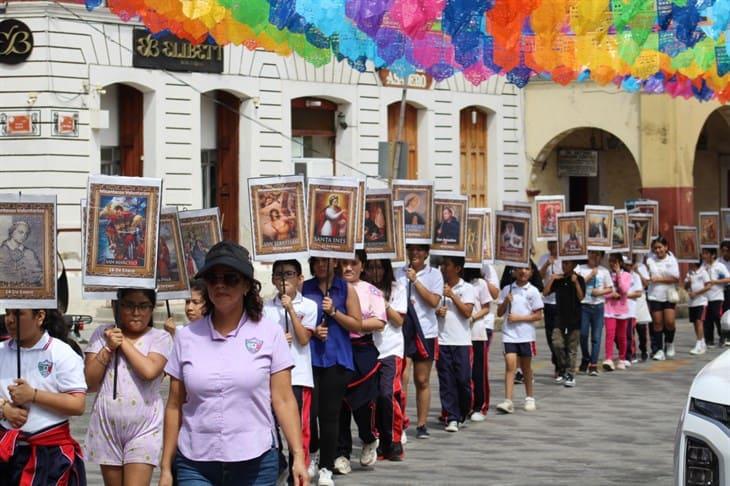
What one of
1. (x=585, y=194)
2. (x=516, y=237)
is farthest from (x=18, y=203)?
(x=585, y=194)

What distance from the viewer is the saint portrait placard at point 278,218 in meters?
11.5

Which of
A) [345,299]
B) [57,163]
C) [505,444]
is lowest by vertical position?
[505,444]

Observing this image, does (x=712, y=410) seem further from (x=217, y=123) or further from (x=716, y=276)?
(x=217, y=123)

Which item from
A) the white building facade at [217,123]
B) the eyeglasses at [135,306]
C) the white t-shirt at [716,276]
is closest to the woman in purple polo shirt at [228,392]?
the eyeglasses at [135,306]

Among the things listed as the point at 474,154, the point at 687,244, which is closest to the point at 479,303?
the point at 687,244

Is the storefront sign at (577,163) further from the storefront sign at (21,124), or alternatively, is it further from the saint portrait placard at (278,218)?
the saint portrait placard at (278,218)

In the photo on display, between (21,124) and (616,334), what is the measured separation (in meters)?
11.6

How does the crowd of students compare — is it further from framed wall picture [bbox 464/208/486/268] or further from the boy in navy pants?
framed wall picture [bbox 464/208/486/268]

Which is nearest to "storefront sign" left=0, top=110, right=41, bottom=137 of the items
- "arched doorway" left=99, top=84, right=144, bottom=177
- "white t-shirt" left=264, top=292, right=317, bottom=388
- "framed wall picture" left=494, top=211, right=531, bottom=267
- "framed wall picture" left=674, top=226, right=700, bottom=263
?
"arched doorway" left=99, top=84, right=144, bottom=177

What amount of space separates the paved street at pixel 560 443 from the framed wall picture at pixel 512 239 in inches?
62.5

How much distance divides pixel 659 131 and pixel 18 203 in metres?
28.8

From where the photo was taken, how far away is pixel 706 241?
88.4 ft

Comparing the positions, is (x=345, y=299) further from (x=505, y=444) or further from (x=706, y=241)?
(x=706, y=241)

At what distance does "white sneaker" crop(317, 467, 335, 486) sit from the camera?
1231 centimetres
